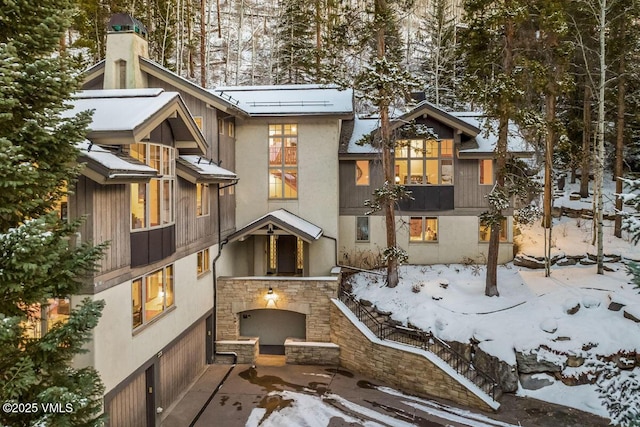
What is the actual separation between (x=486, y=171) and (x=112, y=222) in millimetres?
15769

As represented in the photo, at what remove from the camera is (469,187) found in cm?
1922

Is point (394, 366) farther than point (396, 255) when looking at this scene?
No

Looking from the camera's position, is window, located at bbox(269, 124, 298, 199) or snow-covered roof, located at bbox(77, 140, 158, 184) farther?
window, located at bbox(269, 124, 298, 199)

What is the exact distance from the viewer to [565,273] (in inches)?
662

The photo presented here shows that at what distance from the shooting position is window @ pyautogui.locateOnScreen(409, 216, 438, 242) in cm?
1959

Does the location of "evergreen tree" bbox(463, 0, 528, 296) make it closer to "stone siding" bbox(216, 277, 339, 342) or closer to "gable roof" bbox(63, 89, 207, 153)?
"stone siding" bbox(216, 277, 339, 342)

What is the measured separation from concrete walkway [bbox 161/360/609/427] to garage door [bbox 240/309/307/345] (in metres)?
2.33

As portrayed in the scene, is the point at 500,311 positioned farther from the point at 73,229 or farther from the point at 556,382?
the point at 73,229

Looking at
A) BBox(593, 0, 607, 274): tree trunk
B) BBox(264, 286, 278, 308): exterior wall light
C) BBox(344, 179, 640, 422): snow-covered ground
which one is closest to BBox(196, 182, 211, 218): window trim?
BBox(264, 286, 278, 308): exterior wall light

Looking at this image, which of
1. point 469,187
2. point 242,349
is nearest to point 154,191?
point 242,349

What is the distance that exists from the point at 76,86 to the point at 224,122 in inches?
448

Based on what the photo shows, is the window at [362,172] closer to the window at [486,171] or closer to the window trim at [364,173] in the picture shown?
the window trim at [364,173]

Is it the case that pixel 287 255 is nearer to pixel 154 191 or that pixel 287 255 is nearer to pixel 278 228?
pixel 278 228

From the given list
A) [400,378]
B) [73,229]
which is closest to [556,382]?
[400,378]
